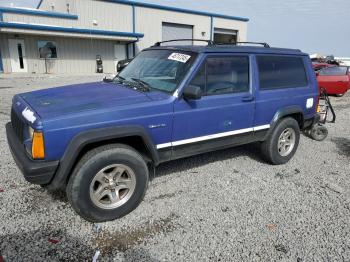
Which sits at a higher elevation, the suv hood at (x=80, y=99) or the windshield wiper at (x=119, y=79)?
the windshield wiper at (x=119, y=79)

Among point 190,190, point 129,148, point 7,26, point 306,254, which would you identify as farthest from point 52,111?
point 7,26

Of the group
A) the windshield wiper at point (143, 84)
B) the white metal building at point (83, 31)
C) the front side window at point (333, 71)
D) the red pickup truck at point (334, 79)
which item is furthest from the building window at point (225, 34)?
the windshield wiper at point (143, 84)

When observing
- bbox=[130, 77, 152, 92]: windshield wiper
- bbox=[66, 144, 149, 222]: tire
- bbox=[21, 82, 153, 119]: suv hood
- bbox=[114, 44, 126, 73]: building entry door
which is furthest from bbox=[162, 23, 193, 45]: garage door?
bbox=[66, 144, 149, 222]: tire

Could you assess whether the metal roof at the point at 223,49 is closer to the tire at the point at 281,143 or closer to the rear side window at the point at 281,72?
the rear side window at the point at 281,72

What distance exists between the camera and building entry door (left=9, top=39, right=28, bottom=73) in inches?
849

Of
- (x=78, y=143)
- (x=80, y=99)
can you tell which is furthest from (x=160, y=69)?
(x=78, y=143)

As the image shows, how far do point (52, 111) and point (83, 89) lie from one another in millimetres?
1003

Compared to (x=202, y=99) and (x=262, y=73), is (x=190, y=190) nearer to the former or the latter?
(x=202, y=99)

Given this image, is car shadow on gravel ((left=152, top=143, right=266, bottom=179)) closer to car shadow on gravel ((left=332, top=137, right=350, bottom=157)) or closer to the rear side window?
the rear side window

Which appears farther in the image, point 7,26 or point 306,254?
point 7,26

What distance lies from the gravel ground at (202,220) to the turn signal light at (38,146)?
835mm

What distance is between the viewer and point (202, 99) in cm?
367

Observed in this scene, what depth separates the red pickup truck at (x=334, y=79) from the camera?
13002 mm

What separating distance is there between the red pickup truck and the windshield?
1102 centimetres
